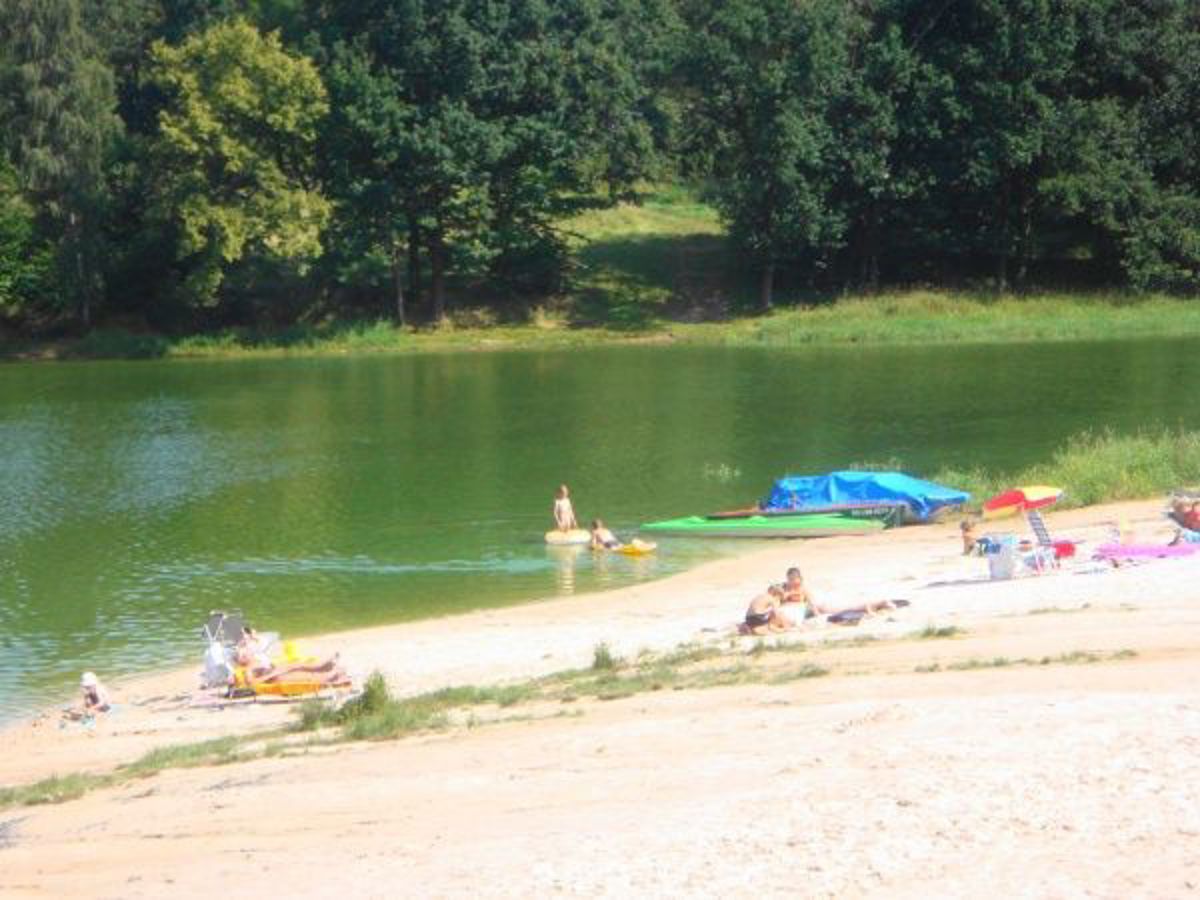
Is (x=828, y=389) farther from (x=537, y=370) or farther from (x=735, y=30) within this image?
(x=735, y=30)

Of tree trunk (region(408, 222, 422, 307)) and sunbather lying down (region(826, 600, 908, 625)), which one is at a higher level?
tree trunk (region(408, 222, 422, 307))

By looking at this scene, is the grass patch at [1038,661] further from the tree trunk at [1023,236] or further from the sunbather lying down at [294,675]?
the tree trunk at [1023,236]

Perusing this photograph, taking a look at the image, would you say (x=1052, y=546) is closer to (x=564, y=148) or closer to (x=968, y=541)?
(x=968, y=541)

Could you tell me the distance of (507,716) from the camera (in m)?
19.3

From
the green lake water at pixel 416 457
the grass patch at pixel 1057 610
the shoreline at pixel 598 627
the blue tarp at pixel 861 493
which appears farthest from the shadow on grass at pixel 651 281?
the grass patch at pixel 1057 610

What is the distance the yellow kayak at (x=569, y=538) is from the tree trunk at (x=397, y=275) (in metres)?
45.3

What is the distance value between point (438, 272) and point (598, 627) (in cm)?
5623

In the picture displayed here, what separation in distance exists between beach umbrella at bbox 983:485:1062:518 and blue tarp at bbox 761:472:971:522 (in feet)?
4.92

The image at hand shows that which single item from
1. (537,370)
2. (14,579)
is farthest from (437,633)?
(537,370)

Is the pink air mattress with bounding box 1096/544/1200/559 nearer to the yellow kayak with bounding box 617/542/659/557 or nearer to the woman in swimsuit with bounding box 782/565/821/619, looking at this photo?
the woman in swimsuit with bounding box 782/565/821/619

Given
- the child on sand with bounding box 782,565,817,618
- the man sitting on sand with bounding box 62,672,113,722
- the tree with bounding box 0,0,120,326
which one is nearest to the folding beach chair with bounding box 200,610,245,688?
the man sitting on sand with bounding box 62,672,113,722

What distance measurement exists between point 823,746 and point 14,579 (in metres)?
23.6

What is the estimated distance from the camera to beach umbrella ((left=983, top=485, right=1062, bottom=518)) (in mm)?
34000

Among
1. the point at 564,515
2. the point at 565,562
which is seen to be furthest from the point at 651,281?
the point at 565,562
